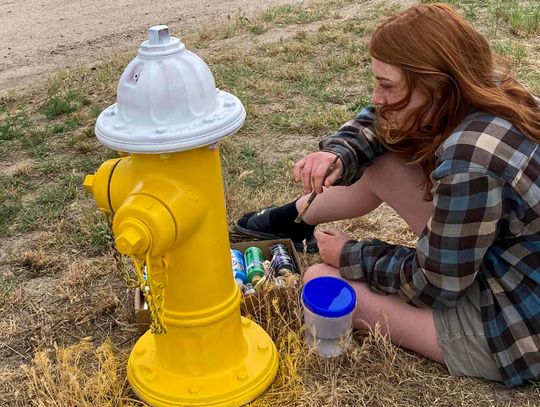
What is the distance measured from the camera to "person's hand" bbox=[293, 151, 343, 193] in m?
2.35

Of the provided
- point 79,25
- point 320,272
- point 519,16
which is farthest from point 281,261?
point 79,25

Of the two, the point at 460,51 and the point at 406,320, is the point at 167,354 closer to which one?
the point at 406,320

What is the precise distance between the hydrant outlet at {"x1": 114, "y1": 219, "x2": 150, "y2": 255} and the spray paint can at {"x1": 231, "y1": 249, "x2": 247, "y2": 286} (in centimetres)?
85

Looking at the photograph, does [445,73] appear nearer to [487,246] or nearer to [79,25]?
[487,246]

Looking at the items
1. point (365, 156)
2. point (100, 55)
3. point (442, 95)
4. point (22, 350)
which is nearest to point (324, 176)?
point (365, 156)

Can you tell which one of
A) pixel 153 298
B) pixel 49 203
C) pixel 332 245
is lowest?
pixel 49 203

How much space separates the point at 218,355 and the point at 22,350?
79 centimetres

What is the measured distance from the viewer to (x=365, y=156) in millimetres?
2424

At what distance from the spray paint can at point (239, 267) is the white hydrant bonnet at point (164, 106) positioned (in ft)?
3.00

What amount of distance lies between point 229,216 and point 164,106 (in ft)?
5.03

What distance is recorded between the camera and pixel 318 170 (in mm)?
2352

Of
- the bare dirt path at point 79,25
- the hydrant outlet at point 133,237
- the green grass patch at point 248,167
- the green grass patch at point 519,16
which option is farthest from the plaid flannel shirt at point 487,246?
the bare dirt path at point 79,25

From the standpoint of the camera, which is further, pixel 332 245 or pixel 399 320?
pixel 332 245

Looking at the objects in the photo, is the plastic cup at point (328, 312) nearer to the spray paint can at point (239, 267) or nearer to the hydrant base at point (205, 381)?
the hydrant base at point (205, 381)
